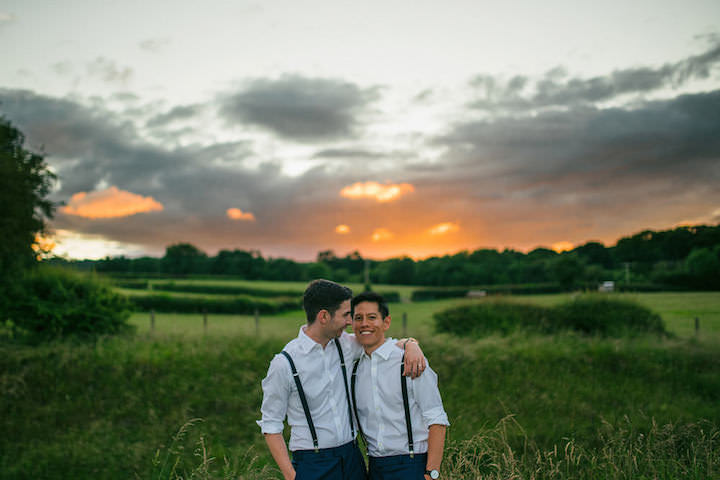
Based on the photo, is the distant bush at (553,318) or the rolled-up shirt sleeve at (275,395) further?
the distant bush at (553,318)

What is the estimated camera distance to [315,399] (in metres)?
2.68

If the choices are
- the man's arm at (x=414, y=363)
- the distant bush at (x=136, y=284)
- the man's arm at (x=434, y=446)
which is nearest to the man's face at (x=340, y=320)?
the man's arm at (x=414, y=363)

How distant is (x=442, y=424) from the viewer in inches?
102

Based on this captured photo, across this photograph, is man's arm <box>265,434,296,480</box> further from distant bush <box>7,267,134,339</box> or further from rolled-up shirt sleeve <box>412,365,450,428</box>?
distant bush <box>7,267,134,339</box>

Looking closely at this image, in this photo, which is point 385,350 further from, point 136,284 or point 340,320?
point 136,284

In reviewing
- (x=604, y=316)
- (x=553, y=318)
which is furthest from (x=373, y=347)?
(x=604, y=316)

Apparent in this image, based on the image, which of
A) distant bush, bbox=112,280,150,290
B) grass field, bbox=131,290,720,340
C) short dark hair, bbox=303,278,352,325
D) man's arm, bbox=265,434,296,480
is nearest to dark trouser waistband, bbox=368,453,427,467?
man's arm, bbox=265,434,296,480

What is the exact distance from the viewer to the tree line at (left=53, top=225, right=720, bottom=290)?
29.5m

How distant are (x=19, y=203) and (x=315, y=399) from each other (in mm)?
16993

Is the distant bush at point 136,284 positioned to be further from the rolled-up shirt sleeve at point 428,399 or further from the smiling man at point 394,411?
the rolled-up shirt sleeve at point 428,399

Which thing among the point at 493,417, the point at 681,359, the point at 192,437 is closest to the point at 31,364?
the point at 192,437

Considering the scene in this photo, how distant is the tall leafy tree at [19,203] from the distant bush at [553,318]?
13.6m

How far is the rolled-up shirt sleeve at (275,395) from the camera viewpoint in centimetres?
260

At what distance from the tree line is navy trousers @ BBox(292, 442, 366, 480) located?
14672 mm
